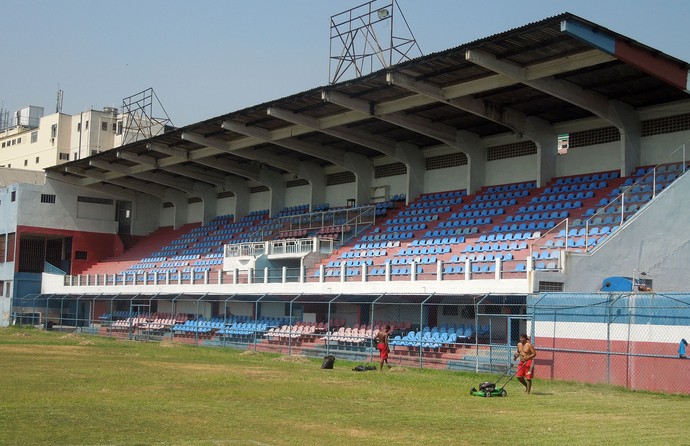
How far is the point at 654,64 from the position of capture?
101 ft

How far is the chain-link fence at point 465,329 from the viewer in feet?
75.9

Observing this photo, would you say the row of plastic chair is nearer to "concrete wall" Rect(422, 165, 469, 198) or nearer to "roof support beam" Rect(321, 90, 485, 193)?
"roof support beam" Rect(321, 90, 485, 193)

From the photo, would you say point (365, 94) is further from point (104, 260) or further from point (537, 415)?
point (104, 260)

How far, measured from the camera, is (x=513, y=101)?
3791cm

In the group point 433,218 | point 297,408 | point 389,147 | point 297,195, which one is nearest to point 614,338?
point 297,408

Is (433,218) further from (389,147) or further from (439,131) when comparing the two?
(389,147)

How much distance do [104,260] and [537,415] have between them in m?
50.6

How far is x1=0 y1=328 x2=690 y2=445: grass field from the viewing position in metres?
13.7

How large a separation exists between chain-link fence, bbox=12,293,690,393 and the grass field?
0.95 m

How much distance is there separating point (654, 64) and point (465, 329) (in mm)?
11230

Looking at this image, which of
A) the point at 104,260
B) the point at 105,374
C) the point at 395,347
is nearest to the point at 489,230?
the point at 395,347

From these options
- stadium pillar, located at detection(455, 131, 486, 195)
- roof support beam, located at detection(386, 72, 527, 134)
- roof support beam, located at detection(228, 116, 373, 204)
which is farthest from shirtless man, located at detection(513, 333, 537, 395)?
roof support beam, located at detection(228, 116, 373, 204)

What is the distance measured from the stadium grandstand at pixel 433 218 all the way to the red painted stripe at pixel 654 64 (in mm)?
90

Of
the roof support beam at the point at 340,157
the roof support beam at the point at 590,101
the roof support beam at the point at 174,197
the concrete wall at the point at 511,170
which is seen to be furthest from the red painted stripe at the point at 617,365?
the roof support beam at the point at 174,197
